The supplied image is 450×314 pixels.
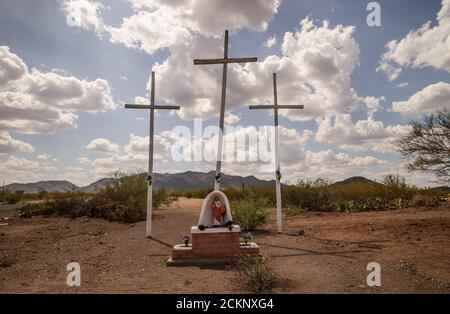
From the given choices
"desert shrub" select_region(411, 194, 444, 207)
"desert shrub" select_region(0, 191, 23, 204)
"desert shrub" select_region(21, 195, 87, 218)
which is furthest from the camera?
"desert shrub" select_region(0, 191, 23, 204)

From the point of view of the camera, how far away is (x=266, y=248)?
1059 centimetres

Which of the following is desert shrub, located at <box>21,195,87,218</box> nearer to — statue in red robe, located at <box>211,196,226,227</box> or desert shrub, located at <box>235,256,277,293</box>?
statue in red robe, located at <box>211,196,226,227</box>

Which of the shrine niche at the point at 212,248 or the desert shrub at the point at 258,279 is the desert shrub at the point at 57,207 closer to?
the shrine niche at the point at 212,248

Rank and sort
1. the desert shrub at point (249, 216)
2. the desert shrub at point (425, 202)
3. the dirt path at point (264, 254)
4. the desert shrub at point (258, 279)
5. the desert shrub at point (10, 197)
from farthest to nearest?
the desert shrub at point (10, 197) < the desert shrub at point (425, 202) < the desert shrub at point (249, 216) < the dirt path at point (264, 254) < the desert shrub at point (258, 279)

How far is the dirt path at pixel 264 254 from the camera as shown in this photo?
271 inches

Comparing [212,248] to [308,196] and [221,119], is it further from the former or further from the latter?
[308,196]

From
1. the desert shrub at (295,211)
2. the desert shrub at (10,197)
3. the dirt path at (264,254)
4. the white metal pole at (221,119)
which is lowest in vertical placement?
the dirt path at (264,254)

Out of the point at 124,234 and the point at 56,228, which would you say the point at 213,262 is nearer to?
the point at 124,234

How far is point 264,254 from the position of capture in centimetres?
971

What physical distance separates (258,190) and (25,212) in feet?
52.8

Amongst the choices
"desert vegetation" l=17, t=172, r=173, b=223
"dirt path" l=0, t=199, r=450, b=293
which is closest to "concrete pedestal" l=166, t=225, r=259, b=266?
"dirt path" l=0, t=199, r=450, b=293

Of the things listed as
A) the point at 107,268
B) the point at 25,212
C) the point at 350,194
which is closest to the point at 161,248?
the point at 107,268

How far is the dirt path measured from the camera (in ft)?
22.6

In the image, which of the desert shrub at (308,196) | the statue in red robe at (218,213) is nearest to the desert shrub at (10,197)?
the desert shrub at (308,196)
